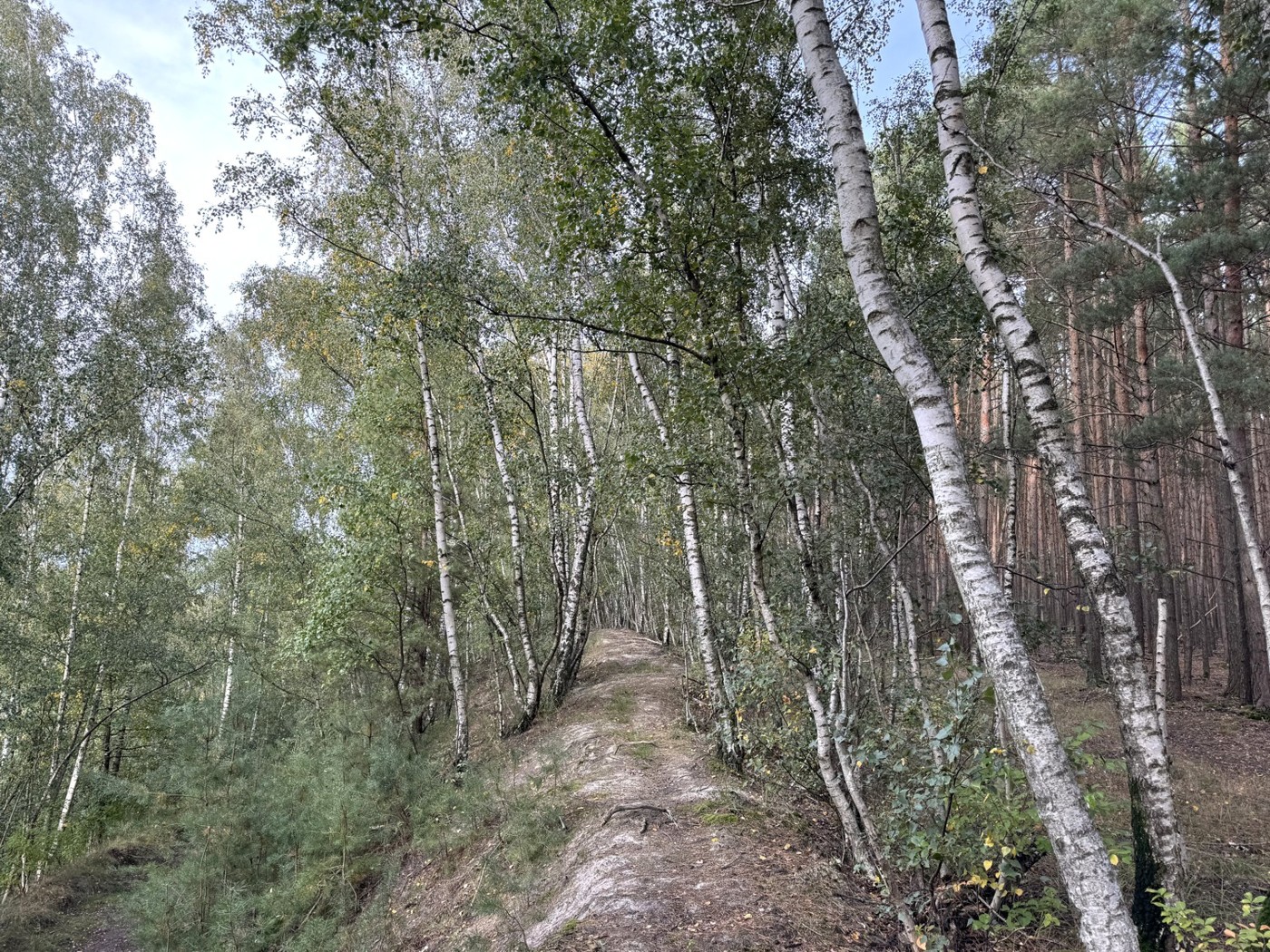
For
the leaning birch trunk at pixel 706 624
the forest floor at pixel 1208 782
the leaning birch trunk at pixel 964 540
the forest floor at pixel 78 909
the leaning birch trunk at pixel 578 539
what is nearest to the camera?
the leaning birch trunk at pixel 964 540

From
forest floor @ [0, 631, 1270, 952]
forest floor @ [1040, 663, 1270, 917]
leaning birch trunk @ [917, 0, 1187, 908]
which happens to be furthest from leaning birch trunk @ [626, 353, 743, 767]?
leaning birch trunk @ [917, 0, 1187, 908]

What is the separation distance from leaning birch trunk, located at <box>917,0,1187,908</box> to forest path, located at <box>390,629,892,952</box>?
163cm

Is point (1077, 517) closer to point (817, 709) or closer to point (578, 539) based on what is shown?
point (817, 709)

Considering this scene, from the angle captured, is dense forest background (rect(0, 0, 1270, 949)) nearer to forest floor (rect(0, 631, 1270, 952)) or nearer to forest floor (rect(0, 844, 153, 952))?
forest floor (rect(0, 631, 1270, 952))

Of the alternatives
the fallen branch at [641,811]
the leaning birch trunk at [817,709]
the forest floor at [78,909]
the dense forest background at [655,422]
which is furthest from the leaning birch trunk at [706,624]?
the forest floor at [78,909]

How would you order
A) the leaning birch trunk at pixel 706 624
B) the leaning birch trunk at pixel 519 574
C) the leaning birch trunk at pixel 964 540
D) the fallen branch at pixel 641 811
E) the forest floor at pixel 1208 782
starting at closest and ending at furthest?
the leaning birch trunk at pixel 964 540
the forest floor at pixel 1208 782
the fallen branch at pixel 641 811
the leaning birch trunk at pixel 706 624
the leaning birch trunk at pixel 519 574

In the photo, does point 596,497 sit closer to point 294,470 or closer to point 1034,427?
point 1034,427

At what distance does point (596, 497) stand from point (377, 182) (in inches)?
200

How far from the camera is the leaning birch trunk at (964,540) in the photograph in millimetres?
2686

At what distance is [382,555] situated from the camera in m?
10.2

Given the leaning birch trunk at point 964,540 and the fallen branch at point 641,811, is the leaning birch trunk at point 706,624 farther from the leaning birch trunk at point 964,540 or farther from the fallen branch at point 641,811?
the leaning birch trunk at point 964,540

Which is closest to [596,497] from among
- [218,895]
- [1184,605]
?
[218,895]

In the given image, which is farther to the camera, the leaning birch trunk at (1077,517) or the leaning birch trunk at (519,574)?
the leaning birch trunk at (519,574)

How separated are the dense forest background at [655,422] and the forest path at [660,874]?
0.45m
